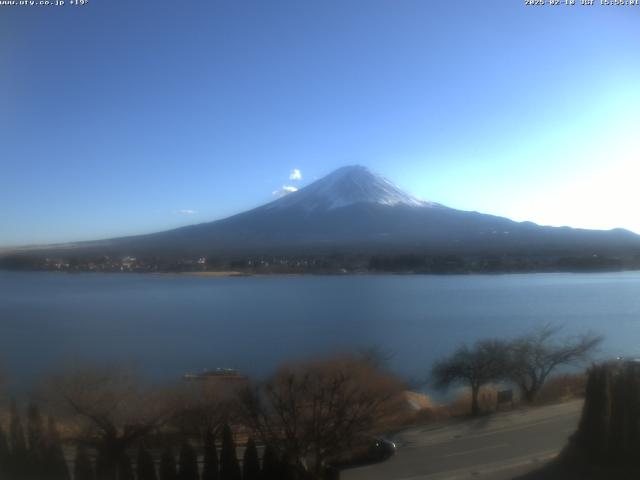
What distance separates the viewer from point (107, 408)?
3502mm

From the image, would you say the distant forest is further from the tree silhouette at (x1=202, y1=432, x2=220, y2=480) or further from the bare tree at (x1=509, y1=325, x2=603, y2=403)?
the tree silhouette at (x1=202, y1=432, x2=220, y2=480)

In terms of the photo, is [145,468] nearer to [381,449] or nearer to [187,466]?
[187,466]

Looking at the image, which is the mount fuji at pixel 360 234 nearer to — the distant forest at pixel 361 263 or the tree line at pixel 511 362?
the distant forest at pixel 361 263

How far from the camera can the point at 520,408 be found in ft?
13.4

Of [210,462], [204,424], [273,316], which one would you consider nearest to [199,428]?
[204,424]

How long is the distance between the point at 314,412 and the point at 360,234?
1471 cm

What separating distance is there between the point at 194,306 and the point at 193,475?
15.7ft

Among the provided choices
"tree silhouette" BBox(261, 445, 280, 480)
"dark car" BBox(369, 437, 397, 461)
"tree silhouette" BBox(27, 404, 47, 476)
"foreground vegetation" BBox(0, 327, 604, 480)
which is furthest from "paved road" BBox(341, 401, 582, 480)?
"tree silhouette" BBox(27, 404, 47, 476)

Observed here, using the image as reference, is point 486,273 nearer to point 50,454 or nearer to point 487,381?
point 487,381

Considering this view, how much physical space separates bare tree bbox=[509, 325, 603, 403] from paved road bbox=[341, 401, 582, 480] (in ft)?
1.79

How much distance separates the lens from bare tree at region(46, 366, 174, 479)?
3273mm

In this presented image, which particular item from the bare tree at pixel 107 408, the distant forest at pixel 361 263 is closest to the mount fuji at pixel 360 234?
the distant forest at pixel 361 263

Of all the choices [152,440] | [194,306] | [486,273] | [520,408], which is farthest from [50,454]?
[486,273]

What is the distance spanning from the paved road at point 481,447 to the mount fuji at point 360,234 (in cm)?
563
